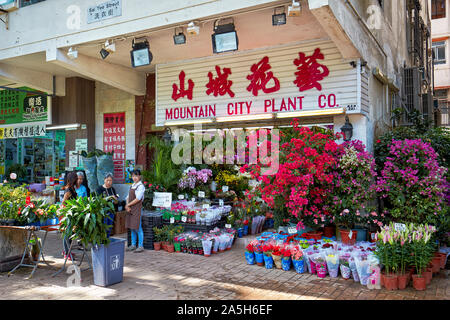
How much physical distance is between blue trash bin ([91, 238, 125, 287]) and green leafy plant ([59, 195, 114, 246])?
0.46ft

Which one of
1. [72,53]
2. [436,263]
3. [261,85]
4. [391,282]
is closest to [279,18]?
[261,85]

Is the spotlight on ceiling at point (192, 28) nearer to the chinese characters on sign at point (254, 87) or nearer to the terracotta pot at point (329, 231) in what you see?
the chinese characters on sign at point (254, 87)

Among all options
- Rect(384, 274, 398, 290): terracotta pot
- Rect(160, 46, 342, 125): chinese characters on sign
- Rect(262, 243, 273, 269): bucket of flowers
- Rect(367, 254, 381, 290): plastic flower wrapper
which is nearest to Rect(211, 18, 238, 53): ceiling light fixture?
Rect(160, 46, 342, 125): chinese characters on sign

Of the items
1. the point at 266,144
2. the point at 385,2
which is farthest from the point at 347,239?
the point at 385,2

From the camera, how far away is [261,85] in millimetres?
8750

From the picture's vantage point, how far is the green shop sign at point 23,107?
12.9 metres

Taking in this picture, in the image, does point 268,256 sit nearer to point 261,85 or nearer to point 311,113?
point 311,113

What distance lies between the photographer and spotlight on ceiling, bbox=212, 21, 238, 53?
24.1 ft

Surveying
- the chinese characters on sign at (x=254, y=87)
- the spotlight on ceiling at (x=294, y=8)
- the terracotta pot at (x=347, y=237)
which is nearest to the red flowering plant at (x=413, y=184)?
the terracotta pot at (x=347, y=237)

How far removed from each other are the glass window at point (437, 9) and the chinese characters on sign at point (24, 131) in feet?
74.2

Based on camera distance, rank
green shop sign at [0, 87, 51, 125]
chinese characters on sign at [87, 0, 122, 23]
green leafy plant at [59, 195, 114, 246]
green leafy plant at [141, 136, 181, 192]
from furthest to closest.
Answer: green shop sign at [0, 87, 51, 125] → green leafy plant at [141, 136, 181, 192] → chinese characters on sign at [87, 0, 122, 23] → green leafy plant at [59, 195, 114, 246]

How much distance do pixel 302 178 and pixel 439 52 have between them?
823 inches

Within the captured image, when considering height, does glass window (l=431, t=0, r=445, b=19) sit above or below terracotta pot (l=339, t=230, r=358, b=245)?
above

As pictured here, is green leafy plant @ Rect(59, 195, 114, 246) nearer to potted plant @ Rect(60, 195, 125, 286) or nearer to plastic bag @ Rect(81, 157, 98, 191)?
potted plant @ Rect(60, 195, 125, 286)
